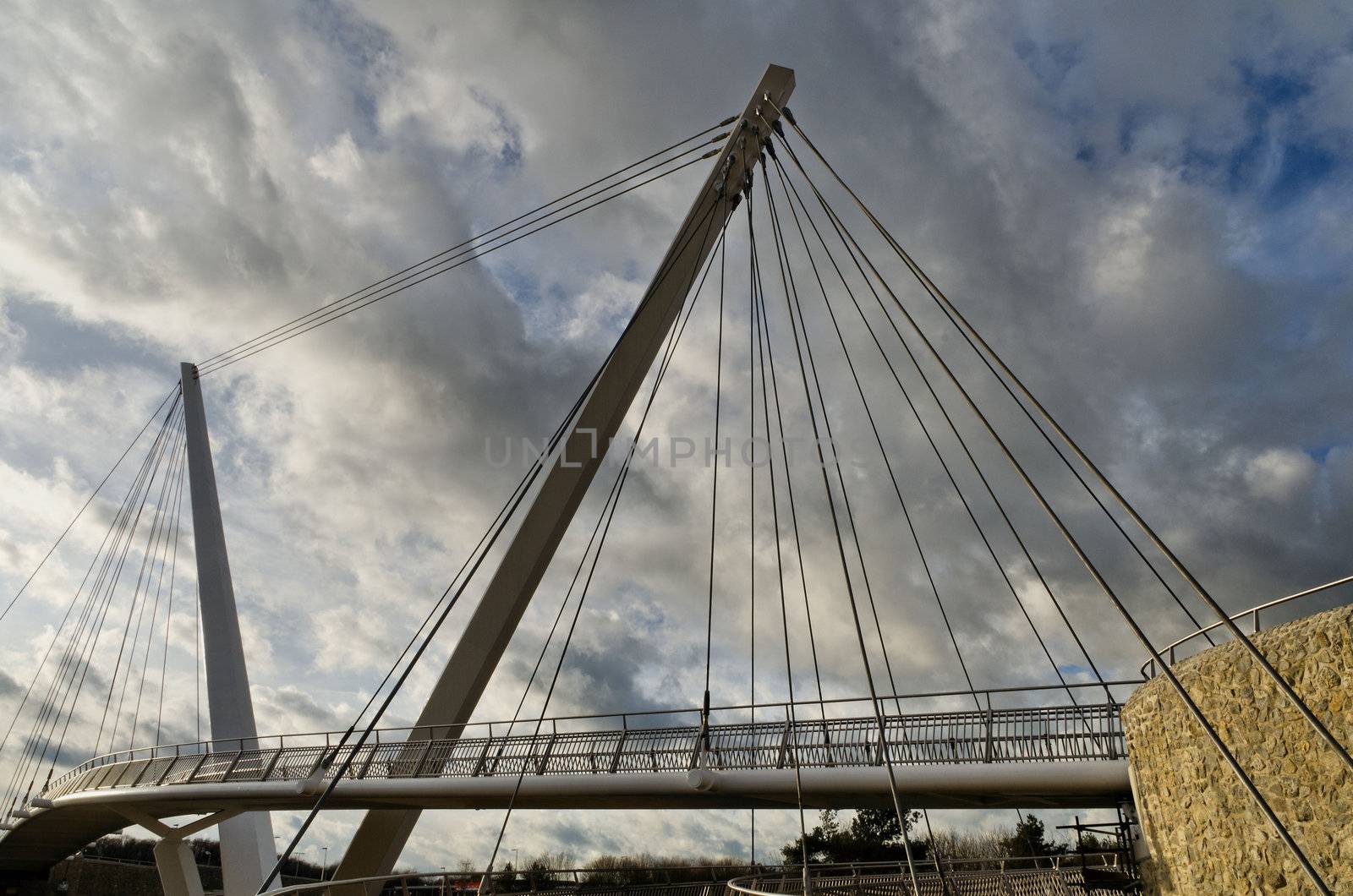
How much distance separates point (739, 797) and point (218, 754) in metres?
15.4

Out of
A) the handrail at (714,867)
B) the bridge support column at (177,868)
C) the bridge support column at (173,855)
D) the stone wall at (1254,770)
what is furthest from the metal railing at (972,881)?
the bridge support column at (177,868)

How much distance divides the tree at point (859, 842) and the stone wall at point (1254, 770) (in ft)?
90.6

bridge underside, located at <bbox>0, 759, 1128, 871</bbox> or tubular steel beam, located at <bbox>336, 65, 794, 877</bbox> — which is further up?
tubular steel beam, located at <bbox>336, 65, 794, 877</bbox>

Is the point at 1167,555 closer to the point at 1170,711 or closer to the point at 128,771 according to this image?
the point at 1170,711

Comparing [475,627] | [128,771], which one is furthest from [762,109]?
[128,771]

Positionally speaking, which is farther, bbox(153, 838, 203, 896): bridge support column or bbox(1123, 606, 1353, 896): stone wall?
bbox(153, 838, 203, 896): bridge support column

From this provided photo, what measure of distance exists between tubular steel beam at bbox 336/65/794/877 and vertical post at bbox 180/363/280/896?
827cm

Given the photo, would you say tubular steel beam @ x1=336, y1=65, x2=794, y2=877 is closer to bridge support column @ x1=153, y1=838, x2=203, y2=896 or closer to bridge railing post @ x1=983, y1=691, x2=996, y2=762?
bridge railing post @ x1=983, y1=691, x2=996, y2=762

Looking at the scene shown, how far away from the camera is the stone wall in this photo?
340 inches

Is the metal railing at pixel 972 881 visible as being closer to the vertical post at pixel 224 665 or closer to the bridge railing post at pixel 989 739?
the bridge railing post at pixel 989 739

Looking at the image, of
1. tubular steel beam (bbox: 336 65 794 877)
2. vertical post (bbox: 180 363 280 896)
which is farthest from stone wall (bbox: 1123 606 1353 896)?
vertical post (bbox: 180 363 280 896)

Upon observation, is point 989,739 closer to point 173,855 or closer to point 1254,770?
point 1254,770

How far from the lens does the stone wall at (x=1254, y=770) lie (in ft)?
28.4

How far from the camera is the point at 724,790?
52.6ft
